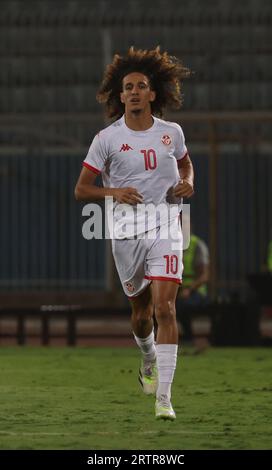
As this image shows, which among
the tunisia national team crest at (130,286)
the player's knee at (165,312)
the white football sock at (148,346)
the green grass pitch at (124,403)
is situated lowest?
the green grass pitch at (124,403)

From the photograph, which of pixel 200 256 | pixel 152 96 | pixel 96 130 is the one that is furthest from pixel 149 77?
pixel 96 130

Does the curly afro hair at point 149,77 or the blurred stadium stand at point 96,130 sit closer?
the curly afro hair at point 149,77

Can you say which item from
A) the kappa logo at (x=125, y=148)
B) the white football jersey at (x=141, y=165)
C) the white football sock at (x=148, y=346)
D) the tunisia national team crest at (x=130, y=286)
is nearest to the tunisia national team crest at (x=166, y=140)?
the white football jersey at (x=141, y=165)

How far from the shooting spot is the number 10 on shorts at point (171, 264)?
28.0ft

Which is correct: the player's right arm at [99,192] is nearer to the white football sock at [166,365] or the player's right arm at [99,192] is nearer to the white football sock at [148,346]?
the white football sock at [166,365]

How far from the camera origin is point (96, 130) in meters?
19.0

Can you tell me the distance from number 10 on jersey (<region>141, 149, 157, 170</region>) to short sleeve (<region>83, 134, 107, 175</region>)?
30cm

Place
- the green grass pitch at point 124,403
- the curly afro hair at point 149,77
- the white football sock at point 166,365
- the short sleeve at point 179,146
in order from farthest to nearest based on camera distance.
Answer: the curly afro hair at point 149,77, the short sleeve at point 179,146, the white football sock at point 166,365, the green grass pitch at point 124,403

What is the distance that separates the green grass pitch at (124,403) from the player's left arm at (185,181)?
1441 millimetres

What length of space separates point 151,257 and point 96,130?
10.4 metres

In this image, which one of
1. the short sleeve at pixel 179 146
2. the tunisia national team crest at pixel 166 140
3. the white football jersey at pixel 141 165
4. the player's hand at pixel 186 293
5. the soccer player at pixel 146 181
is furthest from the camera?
the player's hand at pixel 186 293

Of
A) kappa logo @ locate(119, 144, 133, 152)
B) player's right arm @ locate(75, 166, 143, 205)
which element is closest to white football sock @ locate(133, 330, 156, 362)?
player's right arm @ locate(75, 166, 143, 205)

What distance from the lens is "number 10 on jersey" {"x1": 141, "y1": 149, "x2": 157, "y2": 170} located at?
8.70 metres
